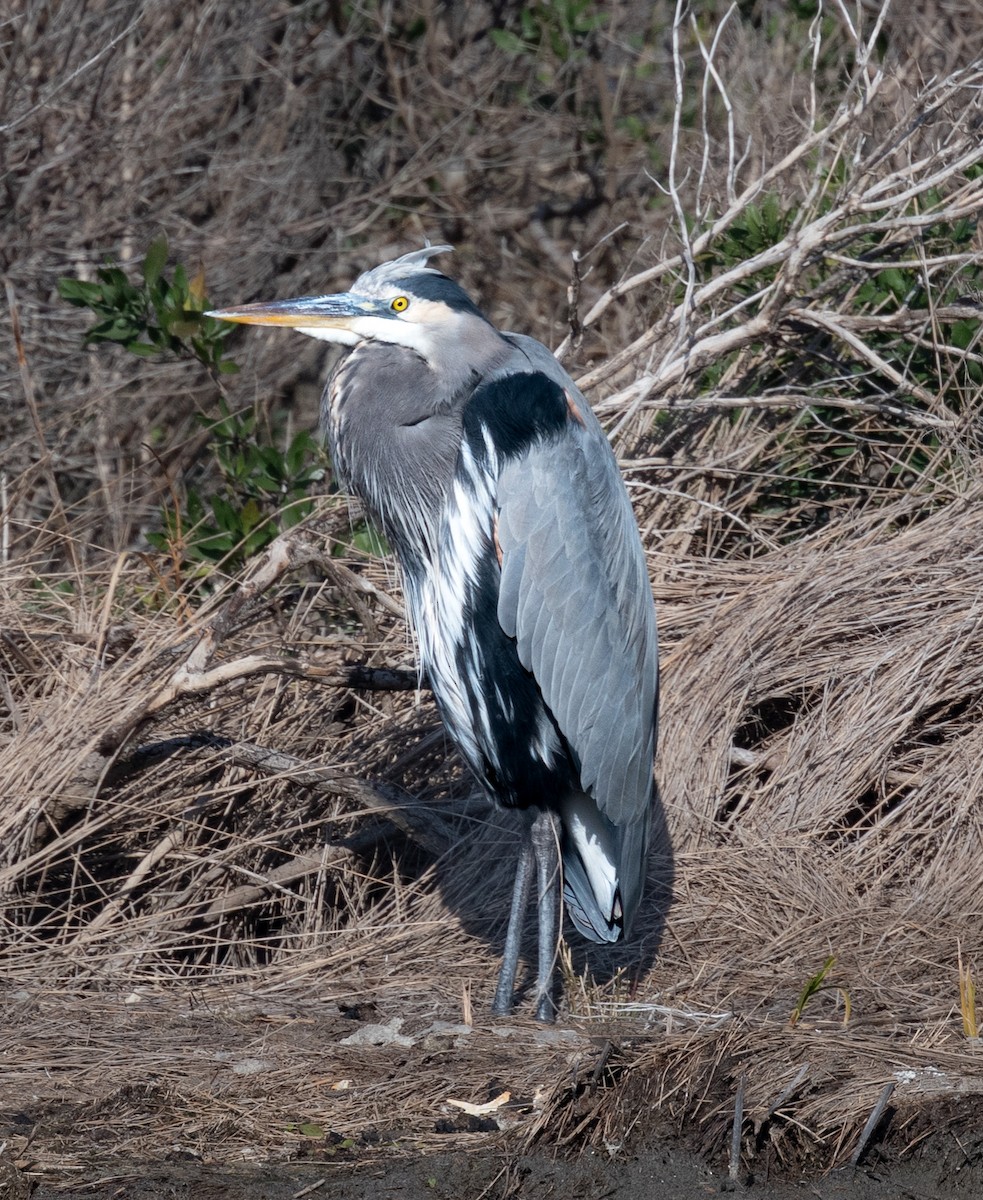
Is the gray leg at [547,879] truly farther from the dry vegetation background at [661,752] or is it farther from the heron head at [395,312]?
the heron head at [395,312]

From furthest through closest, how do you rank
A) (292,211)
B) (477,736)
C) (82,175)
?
(292,211) < (82,175) < (477,736)

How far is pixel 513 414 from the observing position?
3.54 metres

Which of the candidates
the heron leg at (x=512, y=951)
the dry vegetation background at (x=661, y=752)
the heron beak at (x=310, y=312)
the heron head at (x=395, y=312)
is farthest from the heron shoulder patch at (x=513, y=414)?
the heron leg at (x=512, y=951)

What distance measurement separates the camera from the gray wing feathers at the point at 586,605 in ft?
11.7

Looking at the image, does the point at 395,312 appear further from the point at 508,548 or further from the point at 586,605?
the point at 586,605

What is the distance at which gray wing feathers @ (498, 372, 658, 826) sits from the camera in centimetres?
356

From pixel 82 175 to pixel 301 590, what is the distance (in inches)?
110

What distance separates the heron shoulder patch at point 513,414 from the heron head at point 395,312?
0.60ft

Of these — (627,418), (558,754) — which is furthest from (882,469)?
(558,754)

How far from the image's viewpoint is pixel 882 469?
4.90m

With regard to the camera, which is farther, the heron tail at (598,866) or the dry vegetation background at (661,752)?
the heron tail at (598,866)

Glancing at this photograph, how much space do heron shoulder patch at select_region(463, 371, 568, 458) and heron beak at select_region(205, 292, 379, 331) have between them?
400mm

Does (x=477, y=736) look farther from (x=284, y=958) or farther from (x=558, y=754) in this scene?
(x=284, y=958)

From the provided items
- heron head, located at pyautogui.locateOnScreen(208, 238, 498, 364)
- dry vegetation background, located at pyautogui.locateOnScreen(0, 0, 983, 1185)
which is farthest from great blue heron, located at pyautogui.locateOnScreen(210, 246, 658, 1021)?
dry vegetation background, located at pyautogui.locateOnScreen(0, 0, 983, 1185)
